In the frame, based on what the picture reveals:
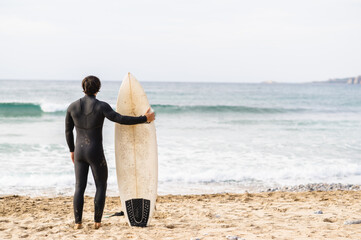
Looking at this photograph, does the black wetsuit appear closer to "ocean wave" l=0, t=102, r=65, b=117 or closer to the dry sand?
the dry sand

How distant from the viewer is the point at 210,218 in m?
4.52

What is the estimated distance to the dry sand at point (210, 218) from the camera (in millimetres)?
3764

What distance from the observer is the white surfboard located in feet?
13.6

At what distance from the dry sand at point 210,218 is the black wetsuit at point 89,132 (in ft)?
1.80

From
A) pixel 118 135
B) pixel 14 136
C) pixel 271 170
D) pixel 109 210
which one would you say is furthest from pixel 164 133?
pixel 118 135

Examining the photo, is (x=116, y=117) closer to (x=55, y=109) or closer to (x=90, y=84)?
(x=90, y=84)

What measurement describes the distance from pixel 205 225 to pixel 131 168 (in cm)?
104

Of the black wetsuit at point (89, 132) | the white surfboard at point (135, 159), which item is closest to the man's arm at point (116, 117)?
the black wetsuit at point (89, 132)

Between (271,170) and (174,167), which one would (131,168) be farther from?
(271,170)

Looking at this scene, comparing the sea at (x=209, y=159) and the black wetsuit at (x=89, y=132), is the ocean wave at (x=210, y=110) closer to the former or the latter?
the sea at (x=209, y=159)

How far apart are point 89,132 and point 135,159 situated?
70cm

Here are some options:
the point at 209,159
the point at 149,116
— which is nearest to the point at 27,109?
the point at 209,159

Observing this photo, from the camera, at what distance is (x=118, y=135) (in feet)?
13.6

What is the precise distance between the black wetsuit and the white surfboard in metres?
0.42
